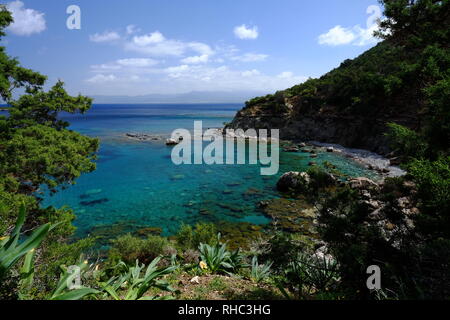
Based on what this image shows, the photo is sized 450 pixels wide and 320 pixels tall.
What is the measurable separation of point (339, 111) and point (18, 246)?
150ft

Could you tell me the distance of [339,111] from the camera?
41844 millimetres

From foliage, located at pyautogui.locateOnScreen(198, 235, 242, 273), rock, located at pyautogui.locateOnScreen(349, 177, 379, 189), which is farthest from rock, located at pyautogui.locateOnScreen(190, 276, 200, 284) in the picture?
rock, located at pyautogui.locateOnScreen(349, 177, 379, 189)

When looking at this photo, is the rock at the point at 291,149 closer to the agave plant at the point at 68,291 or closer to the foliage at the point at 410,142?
the foliage at the point at 410,142

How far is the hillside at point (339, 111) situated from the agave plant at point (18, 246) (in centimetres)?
3002

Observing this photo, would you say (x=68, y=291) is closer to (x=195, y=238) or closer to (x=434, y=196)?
(x=434, y=196)

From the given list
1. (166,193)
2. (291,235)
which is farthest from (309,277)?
(166,193)

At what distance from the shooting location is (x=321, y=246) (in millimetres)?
11453

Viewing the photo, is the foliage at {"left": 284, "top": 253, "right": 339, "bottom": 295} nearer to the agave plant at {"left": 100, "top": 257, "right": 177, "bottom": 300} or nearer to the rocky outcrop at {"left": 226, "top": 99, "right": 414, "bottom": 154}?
the agave plant at {"left": 100, "top": 257, "right": 177, "bottom": 300}

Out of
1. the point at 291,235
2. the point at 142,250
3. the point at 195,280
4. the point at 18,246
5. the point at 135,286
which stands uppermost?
the point at 18,246

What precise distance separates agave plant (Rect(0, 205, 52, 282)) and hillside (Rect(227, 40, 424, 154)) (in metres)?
30.0

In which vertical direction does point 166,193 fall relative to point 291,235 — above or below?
below

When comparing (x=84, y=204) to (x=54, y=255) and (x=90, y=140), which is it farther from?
(x=54, y=255)
